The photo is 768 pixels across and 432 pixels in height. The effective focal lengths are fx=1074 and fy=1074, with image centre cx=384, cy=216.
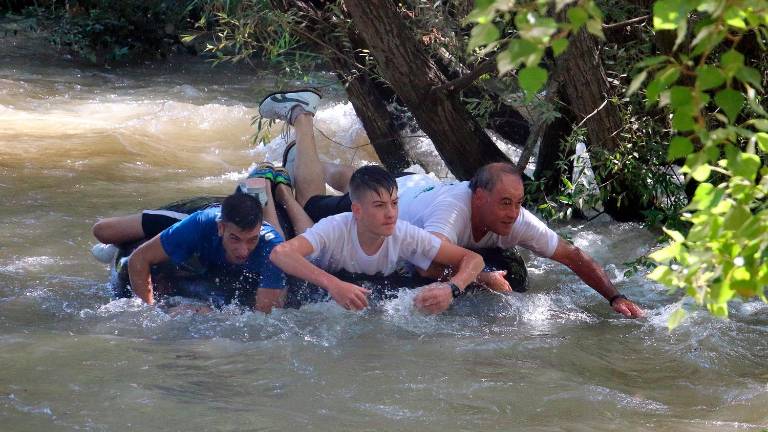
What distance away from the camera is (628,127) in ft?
25.4

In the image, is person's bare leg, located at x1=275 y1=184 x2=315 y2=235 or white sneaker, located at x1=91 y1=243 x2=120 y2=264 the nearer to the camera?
white sneaker, located at x1=91 y1=243 x2=120 y2=264

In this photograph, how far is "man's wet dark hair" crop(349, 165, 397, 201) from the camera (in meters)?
6.16

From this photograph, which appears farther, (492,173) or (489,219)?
(489,219)

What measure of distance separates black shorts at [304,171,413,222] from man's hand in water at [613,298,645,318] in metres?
1.88

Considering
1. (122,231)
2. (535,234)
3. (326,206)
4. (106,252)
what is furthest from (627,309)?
(106,252)

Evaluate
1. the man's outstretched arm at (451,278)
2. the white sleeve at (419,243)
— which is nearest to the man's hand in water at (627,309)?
the man's outstretched arm at (451,278)

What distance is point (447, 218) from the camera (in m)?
6.77

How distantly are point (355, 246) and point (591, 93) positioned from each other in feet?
7.54

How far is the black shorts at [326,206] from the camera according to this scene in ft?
24.1

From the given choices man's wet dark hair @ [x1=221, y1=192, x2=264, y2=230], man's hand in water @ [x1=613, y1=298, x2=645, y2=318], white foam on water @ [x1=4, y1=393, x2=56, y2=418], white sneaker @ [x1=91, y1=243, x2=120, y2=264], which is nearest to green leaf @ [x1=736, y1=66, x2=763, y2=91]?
white foam on water @ [x1=4, y1=393, x2=56, y2=418]

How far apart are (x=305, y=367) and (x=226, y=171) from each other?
645 cm

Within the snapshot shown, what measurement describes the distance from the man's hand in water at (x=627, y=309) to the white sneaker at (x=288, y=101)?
112 inches

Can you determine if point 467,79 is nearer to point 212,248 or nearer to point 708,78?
point 212,248

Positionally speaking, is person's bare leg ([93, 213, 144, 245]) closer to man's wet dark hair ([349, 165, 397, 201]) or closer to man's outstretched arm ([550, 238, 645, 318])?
man's wet dark hair ([349, 165, 397, 201])
